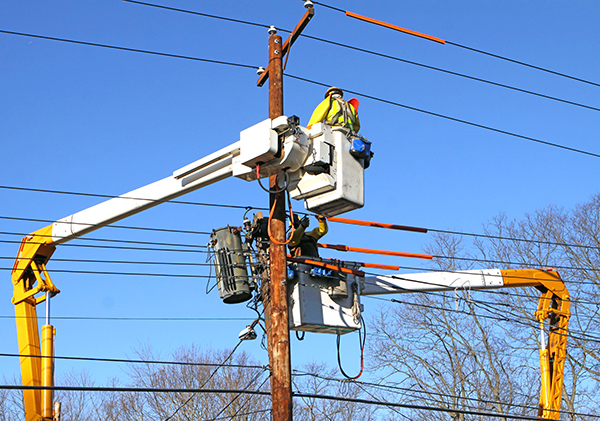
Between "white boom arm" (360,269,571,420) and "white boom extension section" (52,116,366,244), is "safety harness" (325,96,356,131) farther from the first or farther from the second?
"white boom arm" (360,269,571,420)

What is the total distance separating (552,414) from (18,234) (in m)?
11.2

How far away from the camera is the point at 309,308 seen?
1084 cm

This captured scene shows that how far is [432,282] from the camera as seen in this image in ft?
46.7

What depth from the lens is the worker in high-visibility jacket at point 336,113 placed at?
10312 millimetres

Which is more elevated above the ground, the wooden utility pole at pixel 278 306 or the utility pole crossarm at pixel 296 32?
the utility pole crossarm at pixel 296 32

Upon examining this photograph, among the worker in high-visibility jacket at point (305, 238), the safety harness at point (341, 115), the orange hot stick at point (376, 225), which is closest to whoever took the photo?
the safety harness at point (341, 115)

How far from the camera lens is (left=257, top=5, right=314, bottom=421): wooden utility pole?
31.7 feet

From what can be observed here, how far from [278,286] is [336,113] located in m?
2.58

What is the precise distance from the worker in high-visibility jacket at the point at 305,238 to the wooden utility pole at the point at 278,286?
2.45ft

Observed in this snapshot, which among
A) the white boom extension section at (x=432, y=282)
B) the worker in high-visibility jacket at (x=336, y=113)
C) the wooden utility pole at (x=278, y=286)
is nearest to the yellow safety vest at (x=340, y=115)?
the worker in high-visibility jacket at (x=336, y=113)

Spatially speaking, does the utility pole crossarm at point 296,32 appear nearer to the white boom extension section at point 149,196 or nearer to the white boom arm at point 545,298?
the white boom extension section at point 149,196

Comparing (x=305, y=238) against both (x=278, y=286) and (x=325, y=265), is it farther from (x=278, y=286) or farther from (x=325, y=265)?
(x=278, y=286)

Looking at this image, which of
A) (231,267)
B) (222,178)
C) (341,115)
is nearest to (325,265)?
(231,267)

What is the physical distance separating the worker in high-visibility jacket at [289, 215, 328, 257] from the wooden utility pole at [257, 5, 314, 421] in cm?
75
